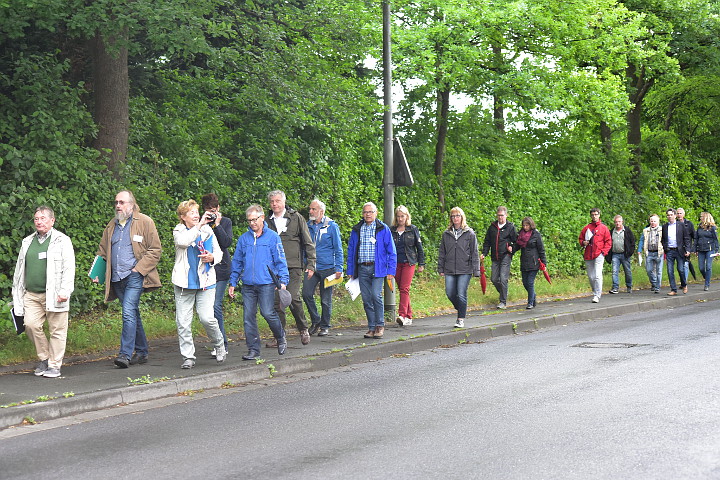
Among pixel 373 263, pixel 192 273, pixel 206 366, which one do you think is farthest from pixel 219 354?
pixel 373 263

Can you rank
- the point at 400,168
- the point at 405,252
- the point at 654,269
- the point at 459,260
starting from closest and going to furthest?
the point at 459,260, the point at 405,252, the point at 400,168, the point at 654,269

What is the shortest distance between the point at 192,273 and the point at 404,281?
16.5 feet

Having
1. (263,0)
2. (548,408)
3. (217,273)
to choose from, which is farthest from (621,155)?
(548,408)

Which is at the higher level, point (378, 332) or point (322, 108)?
point (322, 108)

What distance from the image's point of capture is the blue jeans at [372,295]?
40.7 feet

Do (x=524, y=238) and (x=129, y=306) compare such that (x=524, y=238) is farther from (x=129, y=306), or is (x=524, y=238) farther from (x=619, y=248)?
(x=129, y=306)

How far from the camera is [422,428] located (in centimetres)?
692

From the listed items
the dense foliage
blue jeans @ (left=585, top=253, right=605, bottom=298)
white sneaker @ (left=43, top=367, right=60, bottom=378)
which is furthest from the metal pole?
white sneaker @ (left=43, top=367, right=60, bottom=378)

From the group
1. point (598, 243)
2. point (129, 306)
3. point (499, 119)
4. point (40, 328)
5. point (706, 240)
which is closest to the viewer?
point (40, 328)

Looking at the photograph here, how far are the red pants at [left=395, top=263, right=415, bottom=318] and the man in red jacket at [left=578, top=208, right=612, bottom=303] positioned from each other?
589 cm

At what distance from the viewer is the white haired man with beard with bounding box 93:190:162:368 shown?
9.88 m

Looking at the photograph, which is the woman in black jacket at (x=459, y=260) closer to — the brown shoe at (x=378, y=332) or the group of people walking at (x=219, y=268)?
the group of people walking at (x=219, y=268)

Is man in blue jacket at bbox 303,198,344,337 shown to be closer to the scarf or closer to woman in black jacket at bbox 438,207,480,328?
woman in black jacket at bbox 438,207,480,328

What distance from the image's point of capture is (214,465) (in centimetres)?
589
